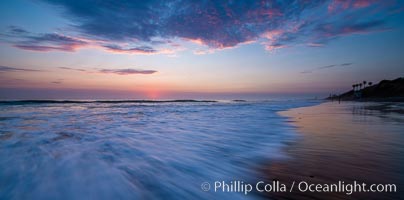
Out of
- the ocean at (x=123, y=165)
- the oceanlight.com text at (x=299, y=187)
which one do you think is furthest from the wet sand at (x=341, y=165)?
the ocean at (x=123, y=165)

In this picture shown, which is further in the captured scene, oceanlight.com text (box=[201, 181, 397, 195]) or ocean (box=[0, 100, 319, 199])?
ocean (box=[0, 100, 319, 199])

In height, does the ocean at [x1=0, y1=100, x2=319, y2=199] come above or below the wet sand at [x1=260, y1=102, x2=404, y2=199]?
below

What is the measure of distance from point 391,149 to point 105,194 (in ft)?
16.6

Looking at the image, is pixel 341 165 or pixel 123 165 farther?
pixel 123 165

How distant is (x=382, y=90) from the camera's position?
52.6 metres

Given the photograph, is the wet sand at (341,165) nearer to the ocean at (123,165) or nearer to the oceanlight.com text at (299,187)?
the oceanlight.com text at (299,187)

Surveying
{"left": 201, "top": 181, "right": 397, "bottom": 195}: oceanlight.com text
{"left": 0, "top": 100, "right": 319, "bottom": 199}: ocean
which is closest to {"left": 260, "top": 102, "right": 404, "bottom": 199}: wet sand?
{"left": 201, "top": 181, "right": 397, "bottom": 195}: oceanlight.com text

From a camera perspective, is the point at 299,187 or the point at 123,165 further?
the point at 123,165

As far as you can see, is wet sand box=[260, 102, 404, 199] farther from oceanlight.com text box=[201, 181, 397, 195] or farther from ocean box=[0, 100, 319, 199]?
ocean box=[0, 100, 319, 199]

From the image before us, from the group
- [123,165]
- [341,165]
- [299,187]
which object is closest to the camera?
[299,187]

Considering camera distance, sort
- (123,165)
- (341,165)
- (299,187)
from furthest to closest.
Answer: (123,165) < (341,165) < (299,187)

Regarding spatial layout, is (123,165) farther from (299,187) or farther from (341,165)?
(341,165)

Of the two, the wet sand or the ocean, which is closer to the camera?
→ the wet sand

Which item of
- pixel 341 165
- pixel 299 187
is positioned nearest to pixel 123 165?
pixel 299 187
